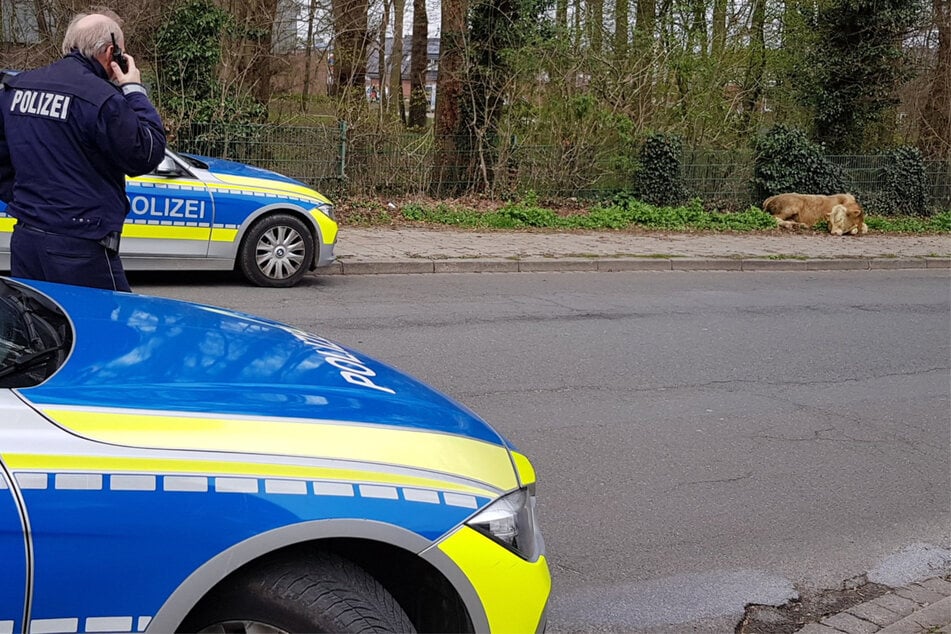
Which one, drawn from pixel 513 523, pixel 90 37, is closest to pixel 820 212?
pixel 90 37

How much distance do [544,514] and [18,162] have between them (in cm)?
288

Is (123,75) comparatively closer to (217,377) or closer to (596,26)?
(217,377)

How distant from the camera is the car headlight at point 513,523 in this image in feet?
8.61

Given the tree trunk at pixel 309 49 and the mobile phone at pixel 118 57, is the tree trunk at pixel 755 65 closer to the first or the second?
the tree trunk at pixel 309 49

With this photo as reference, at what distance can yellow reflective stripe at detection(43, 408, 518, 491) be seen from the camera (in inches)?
91.1

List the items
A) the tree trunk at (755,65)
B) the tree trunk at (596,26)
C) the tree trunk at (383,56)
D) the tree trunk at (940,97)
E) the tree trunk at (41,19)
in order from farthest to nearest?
the tree trunk at (940,97)
the tree trunk at (755,65)
the tree trunk at (383,56)
the tree trunk at (596,26)
the tree trunk at (41,19)

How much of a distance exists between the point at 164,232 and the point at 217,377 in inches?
297

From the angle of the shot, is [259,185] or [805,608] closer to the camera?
[805,608]

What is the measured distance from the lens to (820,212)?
19.9m

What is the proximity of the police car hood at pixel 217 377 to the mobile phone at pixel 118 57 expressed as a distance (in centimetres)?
137

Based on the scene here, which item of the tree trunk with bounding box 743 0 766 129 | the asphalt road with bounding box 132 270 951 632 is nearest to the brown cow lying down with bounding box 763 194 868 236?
the tree trunk with bounding box 743 0 766 129

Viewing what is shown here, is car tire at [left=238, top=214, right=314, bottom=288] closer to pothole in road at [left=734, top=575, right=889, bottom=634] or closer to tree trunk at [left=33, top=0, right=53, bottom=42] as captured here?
pothole in road at [left=734, top=575, right=889, bottom=634]

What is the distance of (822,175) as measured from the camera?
70.8ft

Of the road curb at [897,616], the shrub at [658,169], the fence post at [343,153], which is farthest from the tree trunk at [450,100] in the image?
the road curb at [897,616]
